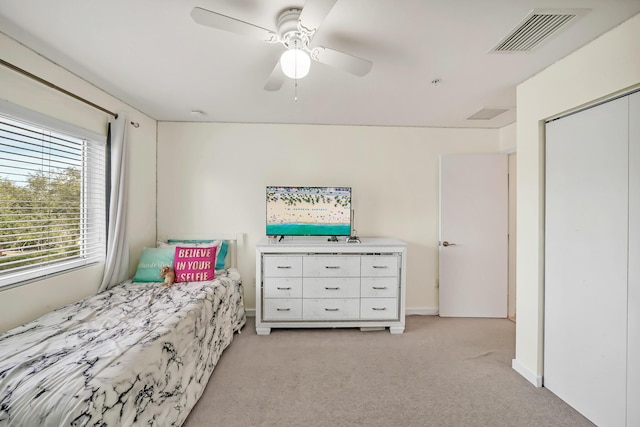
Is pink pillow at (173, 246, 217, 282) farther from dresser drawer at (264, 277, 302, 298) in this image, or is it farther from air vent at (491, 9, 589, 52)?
air vent at (491, 9, 589, 52)

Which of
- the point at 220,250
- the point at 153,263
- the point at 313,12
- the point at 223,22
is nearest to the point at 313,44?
the point at 313,12

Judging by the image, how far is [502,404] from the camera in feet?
6.18

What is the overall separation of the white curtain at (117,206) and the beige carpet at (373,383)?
128cm

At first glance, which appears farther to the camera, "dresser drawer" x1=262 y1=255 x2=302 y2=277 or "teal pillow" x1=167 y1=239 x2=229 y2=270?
"teal pillow" x1=167 y1=239 x2=229 y2=270

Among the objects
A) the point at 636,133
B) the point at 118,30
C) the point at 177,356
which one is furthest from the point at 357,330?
the point at 118,30

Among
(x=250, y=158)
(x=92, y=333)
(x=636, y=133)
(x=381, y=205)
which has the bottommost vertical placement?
(x=92, y=333)

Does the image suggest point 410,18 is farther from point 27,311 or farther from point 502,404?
point 27,311

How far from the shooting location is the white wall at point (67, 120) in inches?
68.5

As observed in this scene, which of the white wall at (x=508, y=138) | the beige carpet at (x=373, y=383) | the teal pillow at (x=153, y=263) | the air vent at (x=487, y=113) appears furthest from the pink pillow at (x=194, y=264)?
the white wall at (x=508, y=138)

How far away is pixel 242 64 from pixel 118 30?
2.35 ft

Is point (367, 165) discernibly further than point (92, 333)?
Yes

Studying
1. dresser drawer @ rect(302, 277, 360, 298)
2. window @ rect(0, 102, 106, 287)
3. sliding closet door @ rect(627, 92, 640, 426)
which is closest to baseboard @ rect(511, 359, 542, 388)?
sliding closet door @ rect(627, 92, 640, 426)

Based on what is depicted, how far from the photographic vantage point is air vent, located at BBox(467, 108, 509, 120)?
2799 millimetres

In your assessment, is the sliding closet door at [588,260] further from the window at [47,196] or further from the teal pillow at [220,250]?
the window at [47,196]
